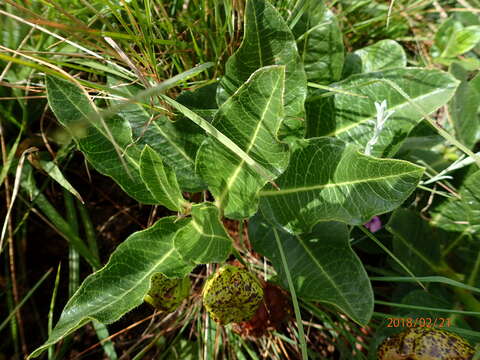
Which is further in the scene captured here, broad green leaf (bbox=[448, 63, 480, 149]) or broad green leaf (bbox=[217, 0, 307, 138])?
broad green leaf (bbox=[448, 63, 480, 149])

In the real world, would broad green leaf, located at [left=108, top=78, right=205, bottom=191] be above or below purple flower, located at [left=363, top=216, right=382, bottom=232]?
above

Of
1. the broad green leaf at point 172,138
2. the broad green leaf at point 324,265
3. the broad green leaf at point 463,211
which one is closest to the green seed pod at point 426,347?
the broad green leaf at point 324,265

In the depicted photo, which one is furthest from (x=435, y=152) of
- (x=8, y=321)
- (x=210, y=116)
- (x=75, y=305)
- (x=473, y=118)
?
(x=8, y=321)

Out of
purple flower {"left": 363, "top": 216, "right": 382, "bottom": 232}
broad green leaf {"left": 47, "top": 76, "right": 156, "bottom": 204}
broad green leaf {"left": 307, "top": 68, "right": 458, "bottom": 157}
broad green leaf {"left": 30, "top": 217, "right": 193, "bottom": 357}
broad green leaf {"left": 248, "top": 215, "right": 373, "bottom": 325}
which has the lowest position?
purple flower {"left": 363, "top": 216, "right": 382, "bottom": 232}

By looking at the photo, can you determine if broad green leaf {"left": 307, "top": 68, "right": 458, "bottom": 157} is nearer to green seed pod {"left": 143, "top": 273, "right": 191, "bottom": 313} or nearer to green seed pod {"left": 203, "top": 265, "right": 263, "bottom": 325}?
green seed pod {"left": 203, "top": 265, "right": 263, "bottom": 325}

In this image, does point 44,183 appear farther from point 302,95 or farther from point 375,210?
point 375,210

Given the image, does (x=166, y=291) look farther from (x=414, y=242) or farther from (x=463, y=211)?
(x=463, y=211)
